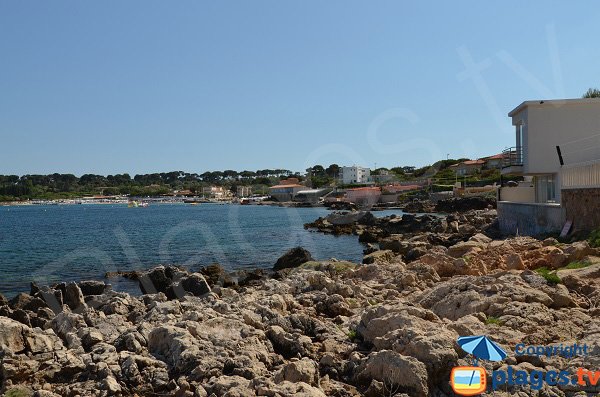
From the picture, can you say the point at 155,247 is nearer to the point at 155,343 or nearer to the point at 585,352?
the point at 155,343

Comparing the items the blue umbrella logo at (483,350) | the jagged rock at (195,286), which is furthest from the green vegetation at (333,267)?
the blue umbrella logo at (483,350)

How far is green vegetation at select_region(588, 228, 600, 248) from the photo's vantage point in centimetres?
1733

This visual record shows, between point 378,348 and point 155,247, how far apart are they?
115 ft

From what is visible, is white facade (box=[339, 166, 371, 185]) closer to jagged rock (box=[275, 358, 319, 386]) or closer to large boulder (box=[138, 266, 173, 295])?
large boulder (box=[138, 266, 173, 295])

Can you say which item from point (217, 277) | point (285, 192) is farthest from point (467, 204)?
point (285, 192)

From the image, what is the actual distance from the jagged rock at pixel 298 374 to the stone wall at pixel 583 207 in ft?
55.7

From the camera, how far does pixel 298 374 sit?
7.17 metres

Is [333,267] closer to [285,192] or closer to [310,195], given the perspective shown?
[310,195]

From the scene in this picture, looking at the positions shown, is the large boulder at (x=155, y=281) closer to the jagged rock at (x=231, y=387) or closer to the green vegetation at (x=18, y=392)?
the green vegetation at (x=18, y=392)

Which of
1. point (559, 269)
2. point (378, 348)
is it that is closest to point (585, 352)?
point (378, 348)

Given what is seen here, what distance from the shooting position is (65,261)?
32781mm

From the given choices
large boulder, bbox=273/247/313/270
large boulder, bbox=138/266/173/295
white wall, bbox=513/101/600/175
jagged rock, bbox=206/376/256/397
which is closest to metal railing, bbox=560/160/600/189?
white wall, bbox=513/101/600/175

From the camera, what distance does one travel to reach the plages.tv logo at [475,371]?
6.84m

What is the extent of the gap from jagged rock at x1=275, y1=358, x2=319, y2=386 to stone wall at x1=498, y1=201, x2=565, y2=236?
20.4 metres
